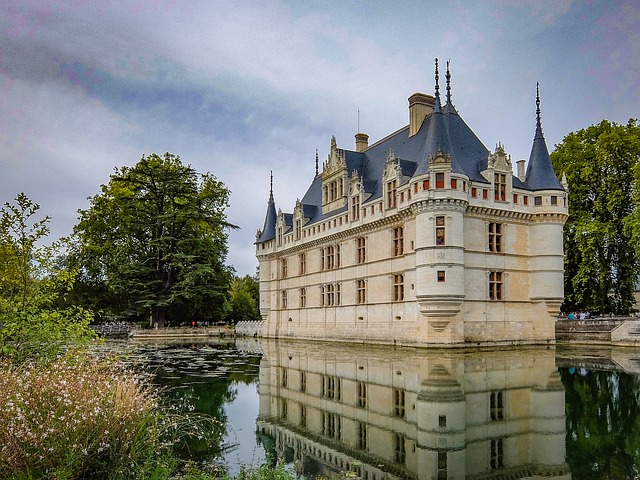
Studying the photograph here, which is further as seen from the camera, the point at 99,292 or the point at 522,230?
the point at 99,292

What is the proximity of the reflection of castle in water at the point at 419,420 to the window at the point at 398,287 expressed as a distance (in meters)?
8.77

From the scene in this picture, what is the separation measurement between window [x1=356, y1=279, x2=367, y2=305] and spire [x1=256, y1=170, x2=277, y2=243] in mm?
12245

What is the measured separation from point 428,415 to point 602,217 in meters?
24.4

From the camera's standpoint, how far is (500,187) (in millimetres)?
25750

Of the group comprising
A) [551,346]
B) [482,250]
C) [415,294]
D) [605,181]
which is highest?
[605,181]

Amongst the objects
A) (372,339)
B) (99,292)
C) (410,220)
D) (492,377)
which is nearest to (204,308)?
(99,292)

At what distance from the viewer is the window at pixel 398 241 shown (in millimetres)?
26688

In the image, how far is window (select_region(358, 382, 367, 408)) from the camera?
37.7 ft

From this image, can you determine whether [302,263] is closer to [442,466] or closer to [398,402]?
[398,402]

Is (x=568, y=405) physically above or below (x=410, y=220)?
below

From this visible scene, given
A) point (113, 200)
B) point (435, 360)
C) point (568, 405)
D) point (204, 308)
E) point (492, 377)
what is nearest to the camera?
point (568, 405)

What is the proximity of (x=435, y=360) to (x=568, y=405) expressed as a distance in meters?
8.12

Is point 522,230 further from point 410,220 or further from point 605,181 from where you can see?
→ point 605,181

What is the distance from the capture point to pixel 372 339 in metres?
27.8
